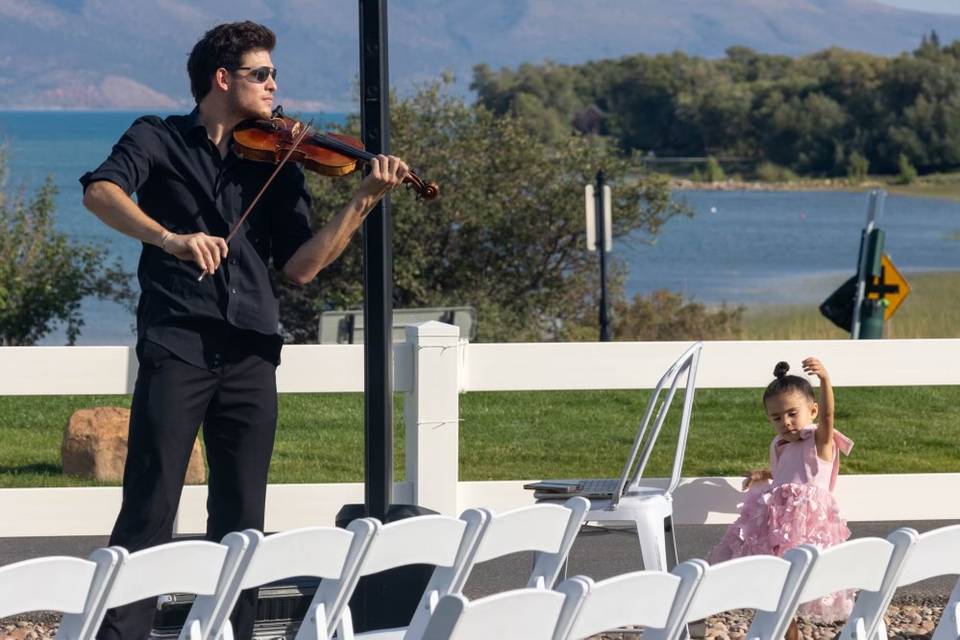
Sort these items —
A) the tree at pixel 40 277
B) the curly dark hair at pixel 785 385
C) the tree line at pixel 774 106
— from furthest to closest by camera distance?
the tree line at pixel 774 106 → the tree at pixel 40 277 → the curly dark hair at pixel 785 385

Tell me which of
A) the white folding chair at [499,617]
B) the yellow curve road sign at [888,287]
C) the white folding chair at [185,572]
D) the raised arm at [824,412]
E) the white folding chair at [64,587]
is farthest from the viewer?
the yellow curve road sign at [888,287]

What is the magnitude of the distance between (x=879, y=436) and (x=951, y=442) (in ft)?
1.91

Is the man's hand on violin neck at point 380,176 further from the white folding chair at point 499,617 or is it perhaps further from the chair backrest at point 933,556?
the white folding chair at point 499,617

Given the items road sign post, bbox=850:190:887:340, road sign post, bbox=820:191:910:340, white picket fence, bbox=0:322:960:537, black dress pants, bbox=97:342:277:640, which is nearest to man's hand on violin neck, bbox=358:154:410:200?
black dress pants, bbox=97:342:277:640

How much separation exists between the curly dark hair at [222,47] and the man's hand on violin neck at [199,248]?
55 centimetres

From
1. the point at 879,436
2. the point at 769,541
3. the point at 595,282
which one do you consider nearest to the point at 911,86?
the point at 595,282

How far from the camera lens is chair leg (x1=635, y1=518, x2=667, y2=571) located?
514 centimetres

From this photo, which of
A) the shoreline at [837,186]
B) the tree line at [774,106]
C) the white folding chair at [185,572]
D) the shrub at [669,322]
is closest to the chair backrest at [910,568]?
the white folding chair at [185,572]

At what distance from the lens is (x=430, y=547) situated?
10.9 feet

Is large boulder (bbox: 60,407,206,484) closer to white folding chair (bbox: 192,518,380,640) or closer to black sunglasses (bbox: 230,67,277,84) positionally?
black sunglasses (bbox: 230,67,277,84)

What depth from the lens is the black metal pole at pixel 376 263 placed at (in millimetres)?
4848

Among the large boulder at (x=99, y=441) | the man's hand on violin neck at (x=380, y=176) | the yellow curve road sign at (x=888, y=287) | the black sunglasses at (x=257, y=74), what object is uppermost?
the black sunglasses at (x=257, y=74)

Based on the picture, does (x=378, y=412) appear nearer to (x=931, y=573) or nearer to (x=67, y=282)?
(x=931, y=573)

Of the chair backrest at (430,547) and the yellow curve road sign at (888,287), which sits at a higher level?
the yellow curve road sign at (888,287)
